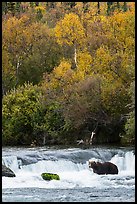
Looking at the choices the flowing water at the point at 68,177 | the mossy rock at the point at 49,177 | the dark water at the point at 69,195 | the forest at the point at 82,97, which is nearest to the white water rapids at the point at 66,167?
the flowing water at the point at 68,177

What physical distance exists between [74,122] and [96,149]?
6722 millimetres

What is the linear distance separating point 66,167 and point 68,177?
10.2 ft

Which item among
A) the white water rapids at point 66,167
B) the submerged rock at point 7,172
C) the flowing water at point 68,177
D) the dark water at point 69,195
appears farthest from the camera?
the submerged rock at point 7,172

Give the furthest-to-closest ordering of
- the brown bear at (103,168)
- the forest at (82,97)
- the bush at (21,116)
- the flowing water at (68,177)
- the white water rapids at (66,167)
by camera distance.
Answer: the bush at (21,116) → the forest at (82,97) → the brown bear at (103,168) → the white water rapids at (66,167) → the flowing water at (68,177)

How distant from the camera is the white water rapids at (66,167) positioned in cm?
3002

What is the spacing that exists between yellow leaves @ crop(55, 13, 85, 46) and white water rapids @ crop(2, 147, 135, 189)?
18099mm

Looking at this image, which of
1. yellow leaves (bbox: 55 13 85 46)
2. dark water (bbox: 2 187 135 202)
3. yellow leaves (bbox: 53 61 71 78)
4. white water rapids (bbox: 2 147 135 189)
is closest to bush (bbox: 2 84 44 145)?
yellow leaves (bbox: 53 61 71 78)

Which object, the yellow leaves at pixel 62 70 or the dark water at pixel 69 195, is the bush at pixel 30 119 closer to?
the yellow leaves at pixel 62 70

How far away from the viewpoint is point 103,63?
1939 inches

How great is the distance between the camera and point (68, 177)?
32.6m

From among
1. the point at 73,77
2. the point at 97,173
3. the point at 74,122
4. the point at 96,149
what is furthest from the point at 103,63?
the point at 97,173

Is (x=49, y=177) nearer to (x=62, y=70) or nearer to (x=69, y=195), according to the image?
(x=69, y=195)

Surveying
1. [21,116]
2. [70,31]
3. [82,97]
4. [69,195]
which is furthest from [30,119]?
[69,195]

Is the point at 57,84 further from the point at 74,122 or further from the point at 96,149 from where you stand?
the point at 96,149
